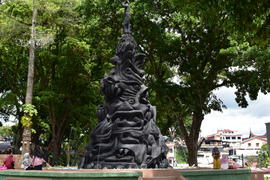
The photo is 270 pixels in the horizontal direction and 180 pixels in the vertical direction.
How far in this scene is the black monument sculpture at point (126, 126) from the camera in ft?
38.8

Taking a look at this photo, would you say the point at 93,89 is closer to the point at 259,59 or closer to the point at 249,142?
the point at 259,59

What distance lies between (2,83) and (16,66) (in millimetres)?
2257

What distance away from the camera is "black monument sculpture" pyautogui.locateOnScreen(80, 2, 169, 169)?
38.8 ft

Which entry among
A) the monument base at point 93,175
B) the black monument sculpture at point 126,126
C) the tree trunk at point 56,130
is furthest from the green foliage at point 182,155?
the monument base at point 93,175

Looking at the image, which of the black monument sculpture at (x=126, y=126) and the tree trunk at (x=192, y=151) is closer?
the black monument sculpture at (x=126, y=126)

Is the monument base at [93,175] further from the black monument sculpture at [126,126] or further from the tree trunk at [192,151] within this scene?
the tree trunk at [192,151]

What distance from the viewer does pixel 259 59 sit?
2017 cm

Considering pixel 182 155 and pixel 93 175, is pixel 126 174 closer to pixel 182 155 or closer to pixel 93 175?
pixel 93 175

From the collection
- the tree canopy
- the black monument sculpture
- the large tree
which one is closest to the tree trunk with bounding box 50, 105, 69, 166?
the tree canopy

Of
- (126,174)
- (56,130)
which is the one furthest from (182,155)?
(126,174)

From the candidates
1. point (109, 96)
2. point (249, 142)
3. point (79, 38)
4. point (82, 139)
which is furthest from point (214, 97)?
point (249, 142)

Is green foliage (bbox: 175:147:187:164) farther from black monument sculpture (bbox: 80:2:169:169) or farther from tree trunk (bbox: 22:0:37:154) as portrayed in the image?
black monument sculpture (bbox: 80:2:169:169)

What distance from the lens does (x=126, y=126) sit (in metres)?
12.1

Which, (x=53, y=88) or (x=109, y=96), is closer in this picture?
(x=109, y=96)
